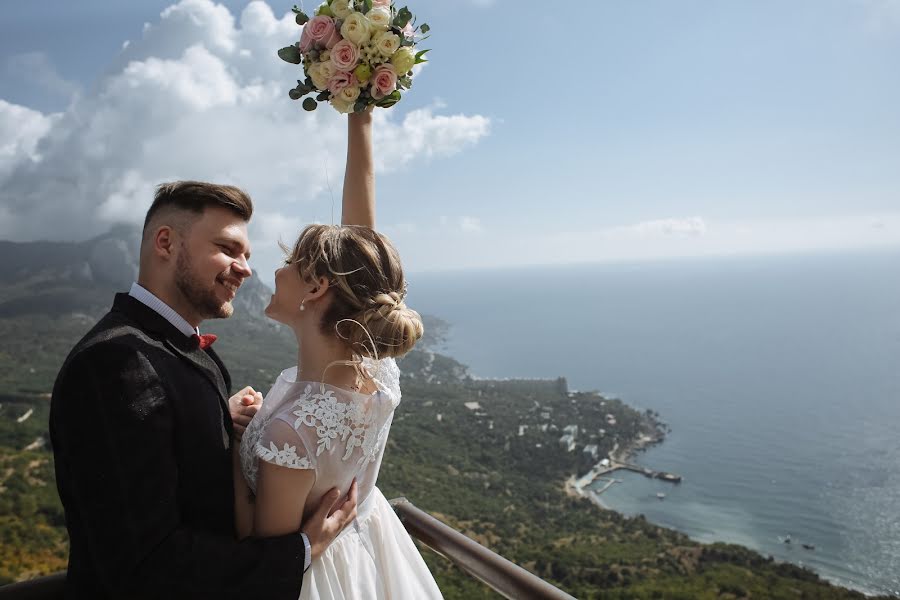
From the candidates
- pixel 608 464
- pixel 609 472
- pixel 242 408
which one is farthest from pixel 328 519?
Answer: pixel 608 464

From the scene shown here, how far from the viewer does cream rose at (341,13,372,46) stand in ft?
6.14

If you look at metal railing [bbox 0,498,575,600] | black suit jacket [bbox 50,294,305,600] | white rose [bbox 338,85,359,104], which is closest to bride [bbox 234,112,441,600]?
black suit jacket [bbox 50,294,305,600]

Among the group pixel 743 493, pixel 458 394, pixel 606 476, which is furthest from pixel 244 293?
pixel 743 493

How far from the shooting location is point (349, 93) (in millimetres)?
1965

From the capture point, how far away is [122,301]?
154 centimetres

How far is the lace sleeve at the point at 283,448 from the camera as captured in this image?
138cm

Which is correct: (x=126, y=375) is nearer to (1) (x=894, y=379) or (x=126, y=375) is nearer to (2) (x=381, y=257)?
(2) (x=381, y=257)

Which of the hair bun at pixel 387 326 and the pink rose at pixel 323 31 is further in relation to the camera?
the pink rose at pixel 323 31

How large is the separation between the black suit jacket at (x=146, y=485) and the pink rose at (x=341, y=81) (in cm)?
104

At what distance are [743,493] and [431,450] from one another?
32.3 meters

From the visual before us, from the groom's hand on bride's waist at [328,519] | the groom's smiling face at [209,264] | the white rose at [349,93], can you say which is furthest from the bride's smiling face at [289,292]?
the white rose at [349,93]

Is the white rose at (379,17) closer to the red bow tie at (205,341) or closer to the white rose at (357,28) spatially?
the white rose at (357,28)

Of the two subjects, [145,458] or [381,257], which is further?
[381,257]

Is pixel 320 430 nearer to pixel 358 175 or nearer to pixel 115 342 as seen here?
pixel 115 342
